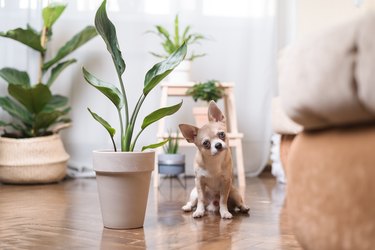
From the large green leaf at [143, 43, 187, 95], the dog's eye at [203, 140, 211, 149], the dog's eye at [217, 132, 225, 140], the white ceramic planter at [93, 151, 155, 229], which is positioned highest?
the large green leaf at [143, 43, 187, 95]

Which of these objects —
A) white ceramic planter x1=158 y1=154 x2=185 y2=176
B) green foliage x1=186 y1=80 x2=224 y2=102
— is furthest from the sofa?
green foliage x1=186 y1=80 x2=224 y2=102

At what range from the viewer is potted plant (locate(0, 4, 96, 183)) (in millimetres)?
2629

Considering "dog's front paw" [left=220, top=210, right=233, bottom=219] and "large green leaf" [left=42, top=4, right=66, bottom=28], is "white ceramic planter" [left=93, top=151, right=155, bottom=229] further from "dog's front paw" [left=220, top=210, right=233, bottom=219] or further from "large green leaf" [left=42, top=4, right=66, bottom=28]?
"large green leaf" [left=42, top=4, right=66, bottom=28]

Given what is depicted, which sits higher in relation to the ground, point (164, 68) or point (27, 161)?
point (164, 68)

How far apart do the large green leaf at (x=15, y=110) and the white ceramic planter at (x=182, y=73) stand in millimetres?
955

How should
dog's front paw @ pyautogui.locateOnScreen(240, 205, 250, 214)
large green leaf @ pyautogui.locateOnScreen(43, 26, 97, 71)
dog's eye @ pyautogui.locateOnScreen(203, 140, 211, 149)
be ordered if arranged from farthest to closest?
large green leaf @ pyautogui.locateOnScreen(43, 26, 97, 71) < dog's front paw @ pyautogui.locateOnScreen(240, 205, 250, 214) < dog's eye @ pyautogui.locateOnScreen(203, 140, 211, 149)

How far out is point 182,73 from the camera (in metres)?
2.77

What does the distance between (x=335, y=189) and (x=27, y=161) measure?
2301 mm

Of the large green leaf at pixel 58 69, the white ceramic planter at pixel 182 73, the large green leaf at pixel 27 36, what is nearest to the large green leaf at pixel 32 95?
the large green leaf at pixel 58 69

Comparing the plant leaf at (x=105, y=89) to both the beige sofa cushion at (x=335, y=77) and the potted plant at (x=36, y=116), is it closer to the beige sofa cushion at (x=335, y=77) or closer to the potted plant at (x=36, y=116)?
the beige sofa cushion at (x=335, y=77)

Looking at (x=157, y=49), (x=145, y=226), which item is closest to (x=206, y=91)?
(x=157, y=49)

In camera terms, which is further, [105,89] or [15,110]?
[15,110]

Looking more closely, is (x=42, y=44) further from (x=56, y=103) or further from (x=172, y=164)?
(x=172, y=164)

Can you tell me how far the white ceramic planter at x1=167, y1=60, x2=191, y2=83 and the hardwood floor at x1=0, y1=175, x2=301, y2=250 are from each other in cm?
87
